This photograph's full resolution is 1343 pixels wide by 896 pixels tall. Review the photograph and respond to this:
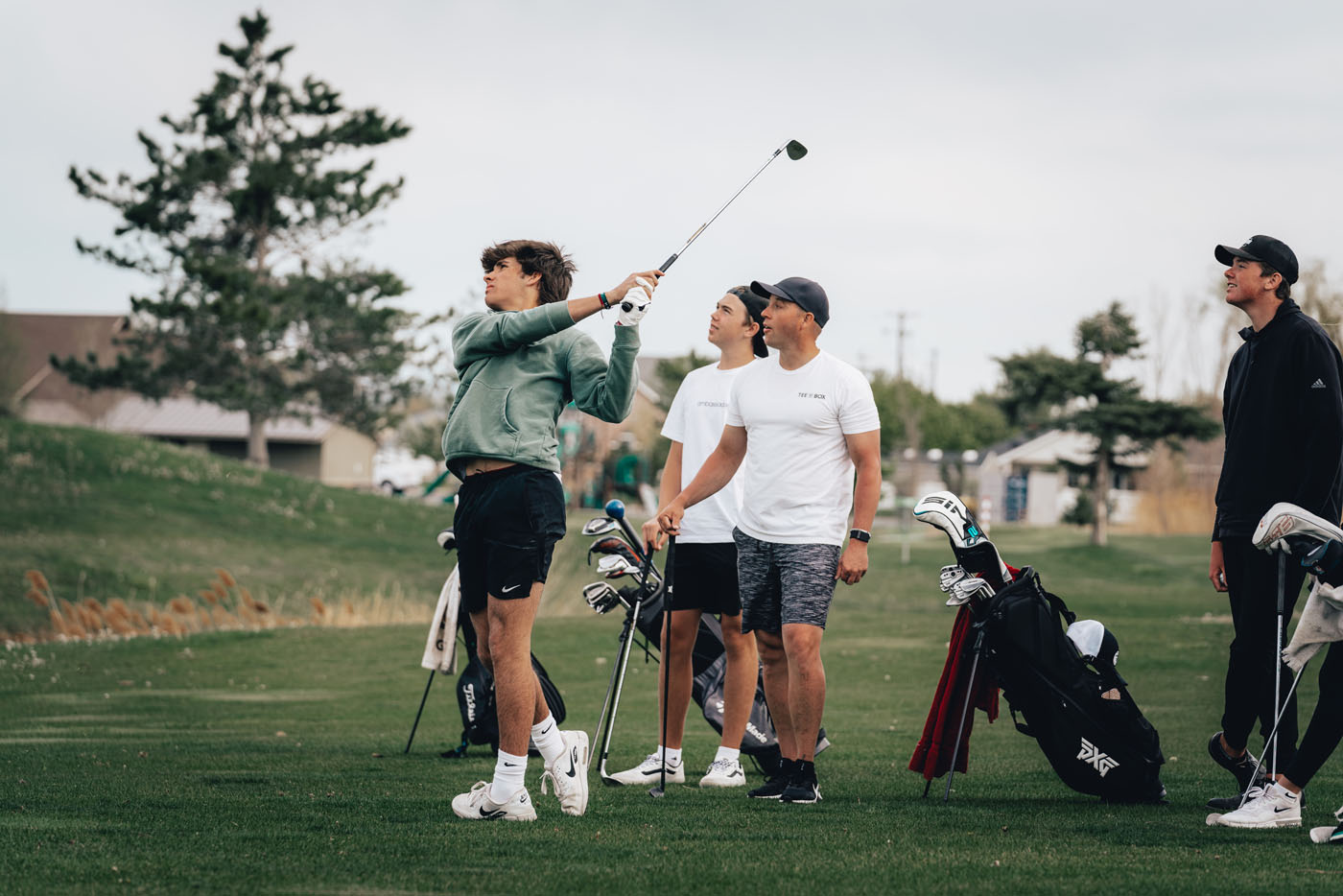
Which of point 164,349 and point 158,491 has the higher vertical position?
point 164,349

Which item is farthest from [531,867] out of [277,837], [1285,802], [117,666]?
[117,666]

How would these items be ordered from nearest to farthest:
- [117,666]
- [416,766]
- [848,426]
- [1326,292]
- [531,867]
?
[531,867]
[848,426]
[416,766]
[117,666]
[1326,292]

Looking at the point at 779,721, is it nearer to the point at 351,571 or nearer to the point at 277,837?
the point at 277,837

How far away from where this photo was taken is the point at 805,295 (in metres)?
6.15

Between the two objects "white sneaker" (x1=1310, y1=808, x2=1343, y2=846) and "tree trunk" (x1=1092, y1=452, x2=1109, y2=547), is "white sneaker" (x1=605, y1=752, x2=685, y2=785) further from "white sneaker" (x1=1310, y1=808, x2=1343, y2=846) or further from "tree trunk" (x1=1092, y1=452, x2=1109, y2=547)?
"tree trunk" (x1=1092, y1=452, x2=1109, y2=547)

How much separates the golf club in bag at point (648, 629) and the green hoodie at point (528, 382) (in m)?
1.24

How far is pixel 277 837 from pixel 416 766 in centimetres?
254

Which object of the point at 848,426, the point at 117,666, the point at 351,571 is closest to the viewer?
the point at 848,426

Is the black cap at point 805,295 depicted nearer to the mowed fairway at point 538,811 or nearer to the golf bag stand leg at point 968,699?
the golf bag stand leg at point 968,699

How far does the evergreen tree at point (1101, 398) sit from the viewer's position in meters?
37.7

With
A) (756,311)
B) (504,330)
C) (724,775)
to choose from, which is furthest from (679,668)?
(504,330)

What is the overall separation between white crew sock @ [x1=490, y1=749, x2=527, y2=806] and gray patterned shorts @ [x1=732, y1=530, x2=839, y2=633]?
1.23 meters

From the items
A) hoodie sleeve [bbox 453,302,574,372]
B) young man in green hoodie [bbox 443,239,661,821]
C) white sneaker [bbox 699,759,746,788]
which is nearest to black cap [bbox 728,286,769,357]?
young man in green hoodie [bbox 443,239,661,821]

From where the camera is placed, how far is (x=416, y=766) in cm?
732
